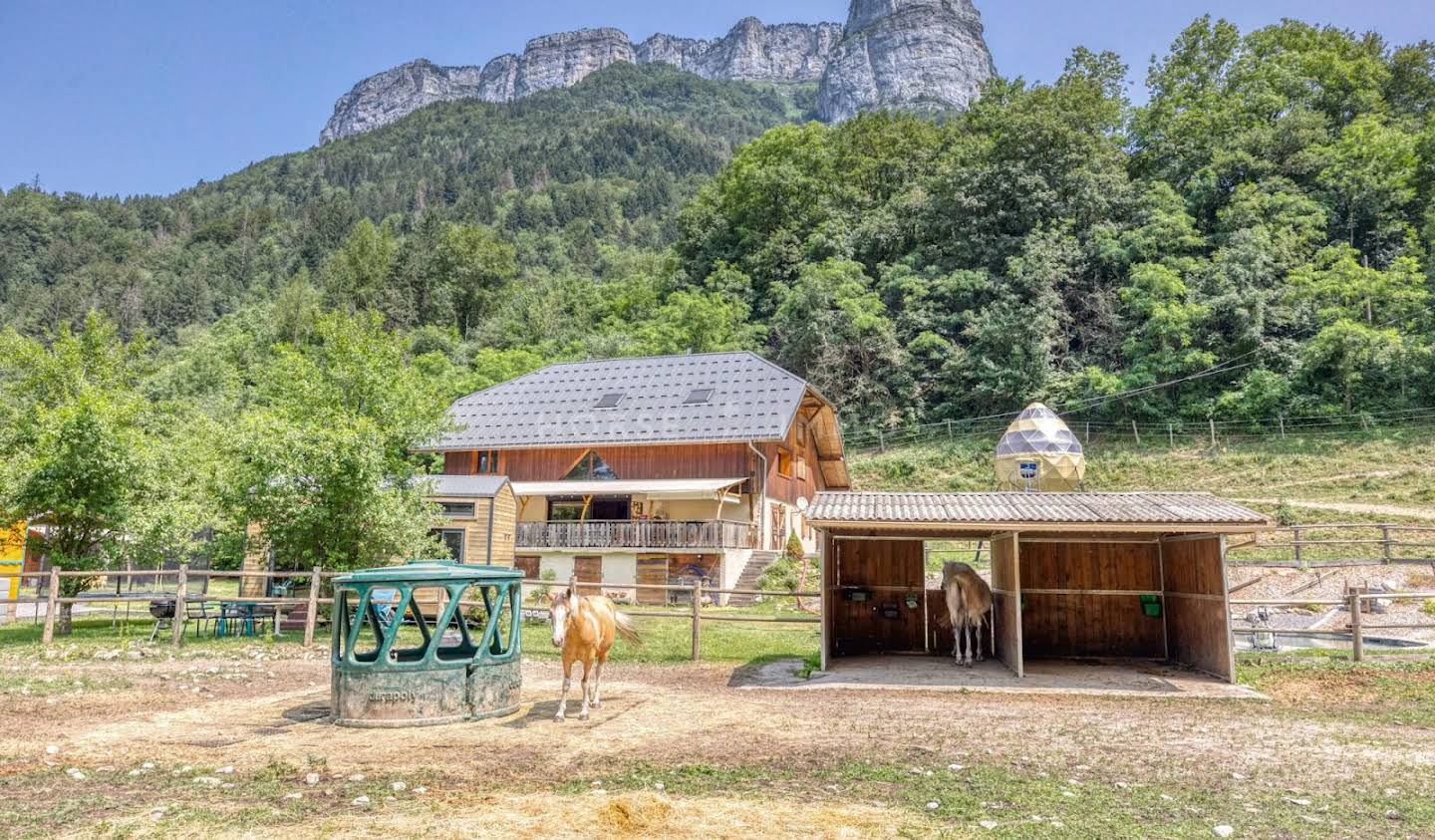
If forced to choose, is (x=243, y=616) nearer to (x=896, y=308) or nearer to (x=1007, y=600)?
(x=1007, y=600)

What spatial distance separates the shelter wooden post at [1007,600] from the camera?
12250 millimetres

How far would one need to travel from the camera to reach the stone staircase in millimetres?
24575

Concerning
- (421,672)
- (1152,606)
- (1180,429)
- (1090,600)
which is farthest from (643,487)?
(1180,429)

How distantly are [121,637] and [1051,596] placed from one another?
648 inches

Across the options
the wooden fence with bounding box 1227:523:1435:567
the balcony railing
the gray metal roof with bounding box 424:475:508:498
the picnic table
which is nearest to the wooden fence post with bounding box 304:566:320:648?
the picnic table

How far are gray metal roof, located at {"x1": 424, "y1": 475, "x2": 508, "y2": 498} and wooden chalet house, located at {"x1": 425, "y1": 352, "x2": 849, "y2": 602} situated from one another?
4.56 metres

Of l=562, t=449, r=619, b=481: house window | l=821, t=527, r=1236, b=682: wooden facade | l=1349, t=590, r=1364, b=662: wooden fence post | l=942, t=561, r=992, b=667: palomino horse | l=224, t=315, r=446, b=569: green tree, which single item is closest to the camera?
l=1349, t=590, r=1364, b=662: wooden fence post

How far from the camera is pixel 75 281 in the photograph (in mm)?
79312

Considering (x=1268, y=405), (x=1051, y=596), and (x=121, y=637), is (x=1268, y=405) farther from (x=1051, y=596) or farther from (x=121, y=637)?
(x=121, y=637)

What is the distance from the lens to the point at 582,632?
9.53 meters

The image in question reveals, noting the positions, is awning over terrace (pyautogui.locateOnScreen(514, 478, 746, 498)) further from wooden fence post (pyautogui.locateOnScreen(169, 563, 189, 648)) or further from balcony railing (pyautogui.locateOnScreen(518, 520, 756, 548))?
wooden fence post (pyautogui.locateOnScreen(169, 563, 189, 648))

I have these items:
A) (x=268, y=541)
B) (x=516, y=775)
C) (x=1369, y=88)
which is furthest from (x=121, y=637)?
(x=1369, y=88)

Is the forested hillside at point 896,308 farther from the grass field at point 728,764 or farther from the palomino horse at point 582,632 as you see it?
the palomino horse at point 582,632

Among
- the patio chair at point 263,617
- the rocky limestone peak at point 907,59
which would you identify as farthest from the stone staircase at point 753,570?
the rocky limestone peak at point 907,59
